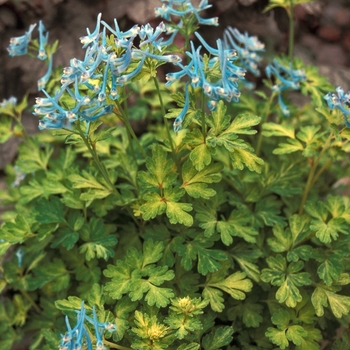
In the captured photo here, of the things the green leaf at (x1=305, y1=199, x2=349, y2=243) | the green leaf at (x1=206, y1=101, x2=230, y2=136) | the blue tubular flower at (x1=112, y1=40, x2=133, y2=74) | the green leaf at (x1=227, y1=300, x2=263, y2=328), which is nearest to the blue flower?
the green leaf at (x1=206, y1=101, x2=230, y2=136)

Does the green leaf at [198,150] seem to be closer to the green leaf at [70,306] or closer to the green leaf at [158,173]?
the green leaf at [158,173]

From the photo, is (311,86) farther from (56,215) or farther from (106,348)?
(106,348)

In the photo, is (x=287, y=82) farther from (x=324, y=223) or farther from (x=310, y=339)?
(x=310, y=339)

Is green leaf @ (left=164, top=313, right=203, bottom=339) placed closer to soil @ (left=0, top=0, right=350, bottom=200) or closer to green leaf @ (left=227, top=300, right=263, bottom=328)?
green leaf @ (left=227, top=300, right=263, bottom=328)

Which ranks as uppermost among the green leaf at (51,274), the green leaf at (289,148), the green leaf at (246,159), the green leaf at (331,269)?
the green leaf at (246,159)

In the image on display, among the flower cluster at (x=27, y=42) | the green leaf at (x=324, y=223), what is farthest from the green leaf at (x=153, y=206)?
the flower cluster at (x=27, y=42)

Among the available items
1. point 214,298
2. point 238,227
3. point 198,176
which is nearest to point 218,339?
point 214,298

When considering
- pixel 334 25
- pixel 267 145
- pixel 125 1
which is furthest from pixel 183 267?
pixel 334 25
